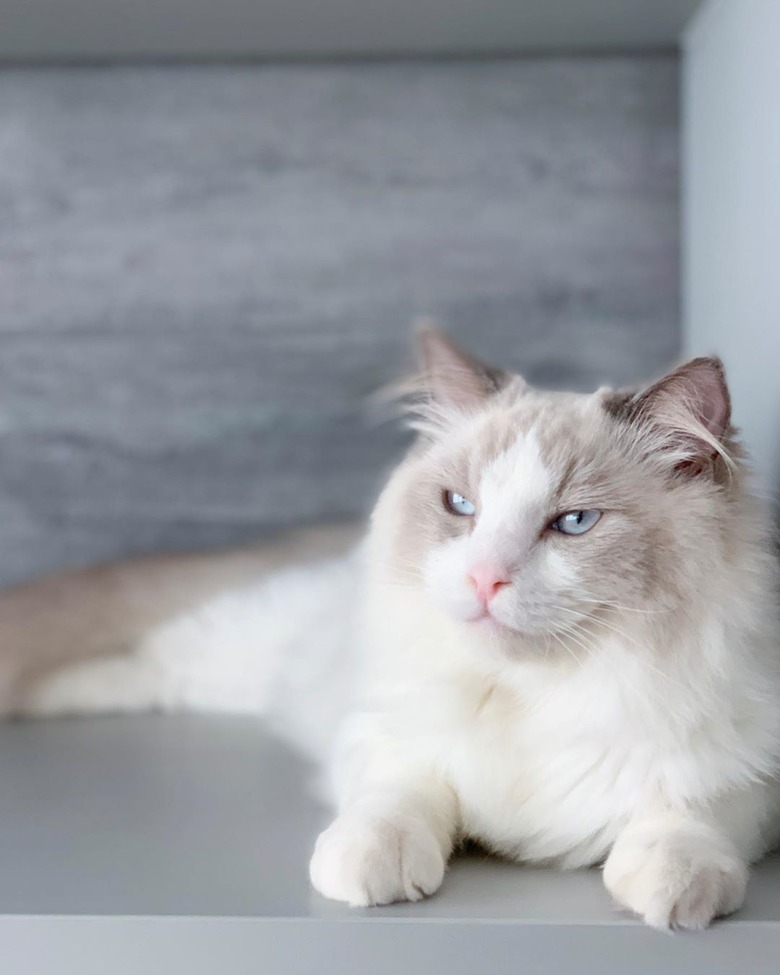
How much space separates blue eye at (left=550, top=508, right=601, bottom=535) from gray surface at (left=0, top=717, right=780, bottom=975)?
0.33 m

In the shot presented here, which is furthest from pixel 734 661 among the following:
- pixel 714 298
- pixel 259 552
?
pixel 259 552

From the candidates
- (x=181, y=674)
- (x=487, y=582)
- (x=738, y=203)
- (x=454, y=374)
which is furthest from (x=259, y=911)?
(x=738, y=203)

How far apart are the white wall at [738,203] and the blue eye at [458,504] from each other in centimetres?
46

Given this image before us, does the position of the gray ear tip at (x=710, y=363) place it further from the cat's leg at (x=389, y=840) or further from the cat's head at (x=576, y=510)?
the cat's leg at (x=389, y=840)

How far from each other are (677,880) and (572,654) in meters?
0.23

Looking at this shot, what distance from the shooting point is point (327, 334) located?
204 cm

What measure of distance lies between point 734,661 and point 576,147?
1.14m

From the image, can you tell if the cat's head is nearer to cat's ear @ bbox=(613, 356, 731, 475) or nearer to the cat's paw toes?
cat's ear @ bbox=(613, 356, 731, 475)

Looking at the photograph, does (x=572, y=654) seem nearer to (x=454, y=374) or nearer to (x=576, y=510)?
(x=576, y=510)

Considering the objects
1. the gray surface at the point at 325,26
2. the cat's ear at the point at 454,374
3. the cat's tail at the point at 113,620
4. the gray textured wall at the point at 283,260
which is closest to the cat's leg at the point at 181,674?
the cat's tail at the point at 113,620

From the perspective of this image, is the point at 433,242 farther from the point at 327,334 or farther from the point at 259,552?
the point at 259,552

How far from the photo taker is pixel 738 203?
161 cm

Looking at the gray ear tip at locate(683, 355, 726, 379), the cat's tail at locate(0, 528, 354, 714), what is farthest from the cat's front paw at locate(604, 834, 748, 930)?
the cat's tail at locate(0, 528, 354, 714)

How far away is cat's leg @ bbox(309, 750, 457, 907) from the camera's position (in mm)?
993
